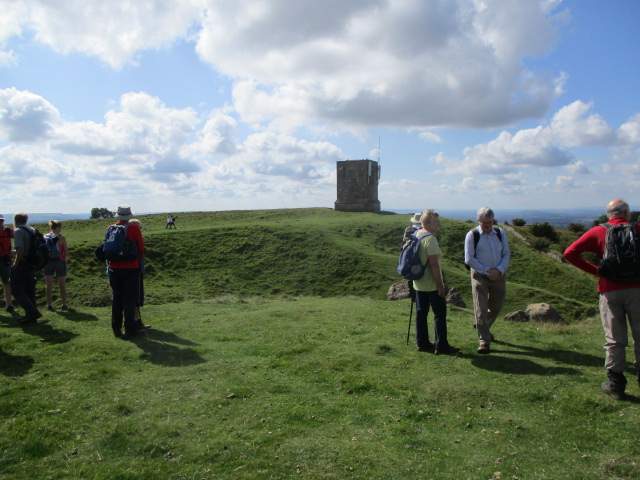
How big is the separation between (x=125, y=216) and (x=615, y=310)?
9.72 m

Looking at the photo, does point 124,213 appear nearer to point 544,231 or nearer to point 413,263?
point 413,263

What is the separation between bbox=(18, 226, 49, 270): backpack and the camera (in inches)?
475

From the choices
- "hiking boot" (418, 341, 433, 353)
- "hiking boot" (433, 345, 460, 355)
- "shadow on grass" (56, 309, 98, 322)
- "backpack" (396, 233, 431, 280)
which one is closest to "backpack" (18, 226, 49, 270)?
"shadow on grass" (56, 309, 98, 322)

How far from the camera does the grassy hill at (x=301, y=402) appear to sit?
18.0 ft

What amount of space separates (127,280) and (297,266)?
2094 cm

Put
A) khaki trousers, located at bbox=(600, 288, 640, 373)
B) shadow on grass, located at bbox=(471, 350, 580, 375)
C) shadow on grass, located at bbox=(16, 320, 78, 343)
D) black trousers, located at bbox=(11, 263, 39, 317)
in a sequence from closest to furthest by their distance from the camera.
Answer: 1. khaki trousers, located at bbox=(600, 288, 640, 373)
2. shadow on grass, located at bbox=(471, 350, 580, 375)
3. shadow on grass, located at bbox=(16, 320, 78, 343)
4. black trousers, located at bbox=(11, 263, 39, 317)

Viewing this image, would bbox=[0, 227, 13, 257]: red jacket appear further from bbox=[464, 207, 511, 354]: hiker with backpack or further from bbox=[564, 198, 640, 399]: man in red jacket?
bbox=[564, 198, 640, 399]: man in red jacket

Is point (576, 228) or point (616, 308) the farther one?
point (576, 228)

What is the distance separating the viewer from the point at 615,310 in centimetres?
689

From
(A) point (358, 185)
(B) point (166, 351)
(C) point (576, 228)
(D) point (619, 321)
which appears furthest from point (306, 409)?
(C) point (576, 228)

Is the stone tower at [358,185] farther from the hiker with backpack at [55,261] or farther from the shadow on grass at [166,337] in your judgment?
the shadow on grass at [166,337]

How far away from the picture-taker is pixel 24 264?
479 inches

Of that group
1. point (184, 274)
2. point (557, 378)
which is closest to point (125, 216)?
point (557, 378)

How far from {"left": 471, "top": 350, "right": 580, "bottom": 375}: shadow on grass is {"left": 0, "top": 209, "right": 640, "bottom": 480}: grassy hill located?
0.04 meters
